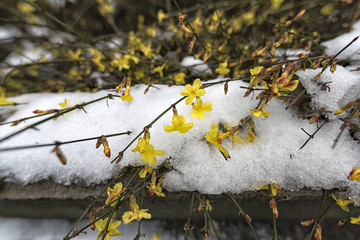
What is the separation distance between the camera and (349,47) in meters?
1.39

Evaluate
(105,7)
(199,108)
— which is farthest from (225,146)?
(105,7)

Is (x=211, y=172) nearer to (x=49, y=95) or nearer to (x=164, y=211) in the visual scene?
(x=164, y=211)

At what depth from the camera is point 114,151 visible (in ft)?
4.12

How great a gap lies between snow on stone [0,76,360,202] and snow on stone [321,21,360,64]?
1.91ft

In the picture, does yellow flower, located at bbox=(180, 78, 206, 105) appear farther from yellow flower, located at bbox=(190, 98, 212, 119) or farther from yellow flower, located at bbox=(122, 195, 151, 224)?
yellow flower, located at bbox=(122, 195, 151, 224)

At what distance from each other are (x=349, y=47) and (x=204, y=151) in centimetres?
128

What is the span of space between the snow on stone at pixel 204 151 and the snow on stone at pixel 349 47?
0.58 metres

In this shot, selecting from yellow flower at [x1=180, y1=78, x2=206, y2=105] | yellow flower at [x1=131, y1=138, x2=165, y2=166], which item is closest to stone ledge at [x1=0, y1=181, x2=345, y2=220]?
yellow flower at [x1=131, y1=138, x2=165, y2=166]

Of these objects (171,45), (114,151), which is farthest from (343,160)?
(171,45)

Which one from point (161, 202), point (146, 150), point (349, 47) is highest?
point (349, 47)

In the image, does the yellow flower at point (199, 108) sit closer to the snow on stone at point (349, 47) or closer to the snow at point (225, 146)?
the snow at point (225, 146)

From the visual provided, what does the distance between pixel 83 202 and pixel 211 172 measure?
36.3 inches

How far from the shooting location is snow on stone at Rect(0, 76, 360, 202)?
1.09 m

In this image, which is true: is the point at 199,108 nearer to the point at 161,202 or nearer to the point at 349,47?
the point at 161,202
